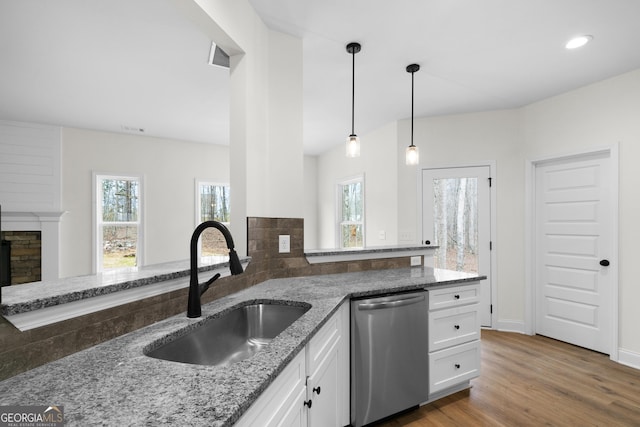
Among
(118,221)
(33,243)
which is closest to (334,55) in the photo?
(118,221)

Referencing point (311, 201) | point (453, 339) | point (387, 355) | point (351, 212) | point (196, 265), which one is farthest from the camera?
point (311, 201)

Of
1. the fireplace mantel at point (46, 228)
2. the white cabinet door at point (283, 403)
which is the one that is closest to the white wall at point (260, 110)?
the white cabinet door at point (283, 403)

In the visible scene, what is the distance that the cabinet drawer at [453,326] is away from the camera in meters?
2.12

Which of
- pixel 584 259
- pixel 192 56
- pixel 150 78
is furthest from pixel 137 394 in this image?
pixel 584 259

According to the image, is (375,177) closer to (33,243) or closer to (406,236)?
(406,236)

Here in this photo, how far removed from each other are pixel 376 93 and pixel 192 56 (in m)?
1.83

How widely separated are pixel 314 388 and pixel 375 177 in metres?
3.66

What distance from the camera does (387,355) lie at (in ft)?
6.20

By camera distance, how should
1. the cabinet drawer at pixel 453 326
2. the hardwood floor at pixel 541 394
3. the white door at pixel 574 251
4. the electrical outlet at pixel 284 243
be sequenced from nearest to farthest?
the hardwood floor at pixel 541 394, the cabinet drawer at pixel 453 326, the electrical outlet at pixel 284 243, the white door at pixel 574 251

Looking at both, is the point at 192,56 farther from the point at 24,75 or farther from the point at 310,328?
the point at 310,328

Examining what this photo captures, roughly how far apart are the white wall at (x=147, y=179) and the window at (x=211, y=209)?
0.12 meters

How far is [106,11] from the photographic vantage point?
78.9 inches

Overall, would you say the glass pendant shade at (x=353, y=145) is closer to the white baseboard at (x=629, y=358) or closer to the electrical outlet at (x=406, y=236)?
the electrical outlet at (x=406, y=236)

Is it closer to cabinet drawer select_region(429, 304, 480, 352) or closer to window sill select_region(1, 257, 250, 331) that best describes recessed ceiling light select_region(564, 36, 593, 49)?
cabinet drawer select_region(429, 304, 480, 352)
